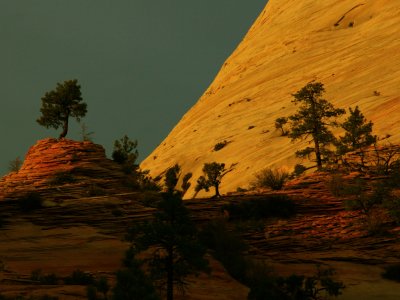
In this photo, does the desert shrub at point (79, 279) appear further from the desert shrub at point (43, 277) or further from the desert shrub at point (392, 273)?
the desert shrub at point (392, 273)

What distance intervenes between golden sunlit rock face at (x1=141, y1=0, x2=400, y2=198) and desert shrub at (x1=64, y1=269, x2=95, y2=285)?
29.0 m

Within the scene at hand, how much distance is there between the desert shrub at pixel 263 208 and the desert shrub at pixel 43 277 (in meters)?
12.1

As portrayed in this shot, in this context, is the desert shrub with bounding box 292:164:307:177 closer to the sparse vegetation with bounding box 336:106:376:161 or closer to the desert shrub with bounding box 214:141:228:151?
the sparse vegetation with bounding box 336:106:376:161

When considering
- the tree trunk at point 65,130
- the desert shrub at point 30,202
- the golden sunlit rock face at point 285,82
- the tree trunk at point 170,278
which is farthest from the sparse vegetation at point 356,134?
the tree trunk at point 170,278

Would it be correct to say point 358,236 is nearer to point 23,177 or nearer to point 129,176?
point 129,176

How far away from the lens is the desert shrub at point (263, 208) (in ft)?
112

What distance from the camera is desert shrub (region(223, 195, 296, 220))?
3403 cm

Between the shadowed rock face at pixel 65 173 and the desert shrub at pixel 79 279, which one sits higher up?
the shadowed rock face at pixel 65 173

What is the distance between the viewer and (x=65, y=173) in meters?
40.5

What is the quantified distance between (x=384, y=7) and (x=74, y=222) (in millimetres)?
63092

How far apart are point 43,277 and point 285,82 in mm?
55876

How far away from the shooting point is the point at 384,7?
83625 millimetres

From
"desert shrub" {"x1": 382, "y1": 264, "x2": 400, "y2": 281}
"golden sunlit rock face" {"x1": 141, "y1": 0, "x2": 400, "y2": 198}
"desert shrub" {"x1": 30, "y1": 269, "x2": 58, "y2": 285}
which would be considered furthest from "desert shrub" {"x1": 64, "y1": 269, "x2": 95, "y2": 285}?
"golden sunlit rock face" {"x1": 141, "y1": 0, "x2": 400, "y2": 198}

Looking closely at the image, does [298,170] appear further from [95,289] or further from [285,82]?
[285,82]
